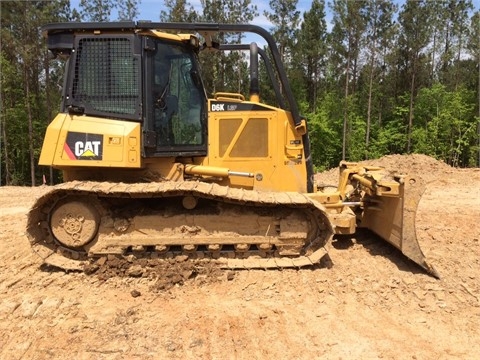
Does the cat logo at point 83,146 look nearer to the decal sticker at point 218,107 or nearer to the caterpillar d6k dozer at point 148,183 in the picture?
the caterpillar d6k dozer at point 148,183

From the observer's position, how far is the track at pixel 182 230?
5059 millimetres

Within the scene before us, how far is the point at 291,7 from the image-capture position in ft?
97.4

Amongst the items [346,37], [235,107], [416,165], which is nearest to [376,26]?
[346,37]

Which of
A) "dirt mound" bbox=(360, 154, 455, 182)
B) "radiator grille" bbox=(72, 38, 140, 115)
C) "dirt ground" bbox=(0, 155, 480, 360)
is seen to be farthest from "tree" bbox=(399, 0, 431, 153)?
"radiator grille" bbox=(72, 38, 140, 115)

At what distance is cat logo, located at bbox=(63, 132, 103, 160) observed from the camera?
502cm

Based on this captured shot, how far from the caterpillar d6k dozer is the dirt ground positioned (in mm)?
319

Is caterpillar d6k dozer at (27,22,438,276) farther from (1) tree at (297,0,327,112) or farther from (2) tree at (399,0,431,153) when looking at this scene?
(2) tree at (399,0,431,153)

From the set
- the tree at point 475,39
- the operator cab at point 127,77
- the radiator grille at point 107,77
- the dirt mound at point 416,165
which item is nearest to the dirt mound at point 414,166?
Result: the dirt mound at point 416,165

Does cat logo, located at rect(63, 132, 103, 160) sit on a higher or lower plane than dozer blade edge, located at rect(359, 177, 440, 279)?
higher

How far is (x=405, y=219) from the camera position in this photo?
5184 mm

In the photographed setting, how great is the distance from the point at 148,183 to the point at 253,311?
192 cm

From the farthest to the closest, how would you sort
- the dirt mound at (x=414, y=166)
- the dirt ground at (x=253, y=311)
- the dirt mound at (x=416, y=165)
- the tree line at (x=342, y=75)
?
the tree line at (x=342, y=75) < the dirt mound at (x=416, y=165) < the dirt mound at (x=414, y=166) < the dirt ground at (x=253, y=311)

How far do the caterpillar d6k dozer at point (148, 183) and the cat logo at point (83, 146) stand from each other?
1 cm

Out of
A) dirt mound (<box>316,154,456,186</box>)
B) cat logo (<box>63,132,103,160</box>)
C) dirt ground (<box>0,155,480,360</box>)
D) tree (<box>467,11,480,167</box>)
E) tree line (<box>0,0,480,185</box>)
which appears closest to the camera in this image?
dirt ground (<box>0,155,480,360</box>)
